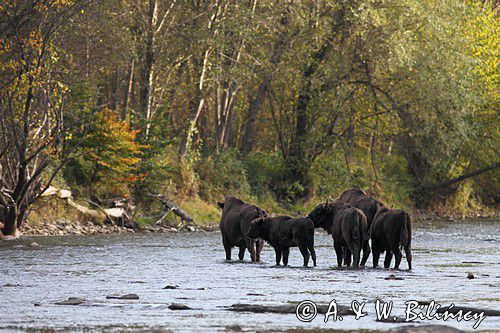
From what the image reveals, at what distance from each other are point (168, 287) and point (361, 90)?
29.9 metres

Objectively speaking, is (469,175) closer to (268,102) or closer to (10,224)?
(268,102)

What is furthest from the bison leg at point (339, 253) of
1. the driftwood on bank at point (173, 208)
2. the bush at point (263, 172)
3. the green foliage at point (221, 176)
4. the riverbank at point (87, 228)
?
the bush at point (263, 172)

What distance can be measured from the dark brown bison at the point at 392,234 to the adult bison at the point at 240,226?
250 centimetres

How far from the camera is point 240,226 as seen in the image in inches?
888

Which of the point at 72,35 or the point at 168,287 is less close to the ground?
the point at 72,35

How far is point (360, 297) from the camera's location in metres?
14.3

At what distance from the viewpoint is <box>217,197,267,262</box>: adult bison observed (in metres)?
22.2

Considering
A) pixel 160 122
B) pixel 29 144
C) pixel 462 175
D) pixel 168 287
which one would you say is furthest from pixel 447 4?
pixel 168 287

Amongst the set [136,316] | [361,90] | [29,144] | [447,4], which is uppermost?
[447,4]

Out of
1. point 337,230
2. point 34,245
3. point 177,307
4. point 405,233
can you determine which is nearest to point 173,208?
point 34,245

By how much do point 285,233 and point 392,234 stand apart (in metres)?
Result: 2.12

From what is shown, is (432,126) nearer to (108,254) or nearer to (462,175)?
(462,175)

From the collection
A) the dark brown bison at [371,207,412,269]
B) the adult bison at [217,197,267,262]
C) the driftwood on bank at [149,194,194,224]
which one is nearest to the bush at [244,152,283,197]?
the driftwood on bank at [149,194,194,224]

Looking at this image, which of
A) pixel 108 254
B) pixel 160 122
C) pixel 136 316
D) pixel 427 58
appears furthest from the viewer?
pixel 427 58
